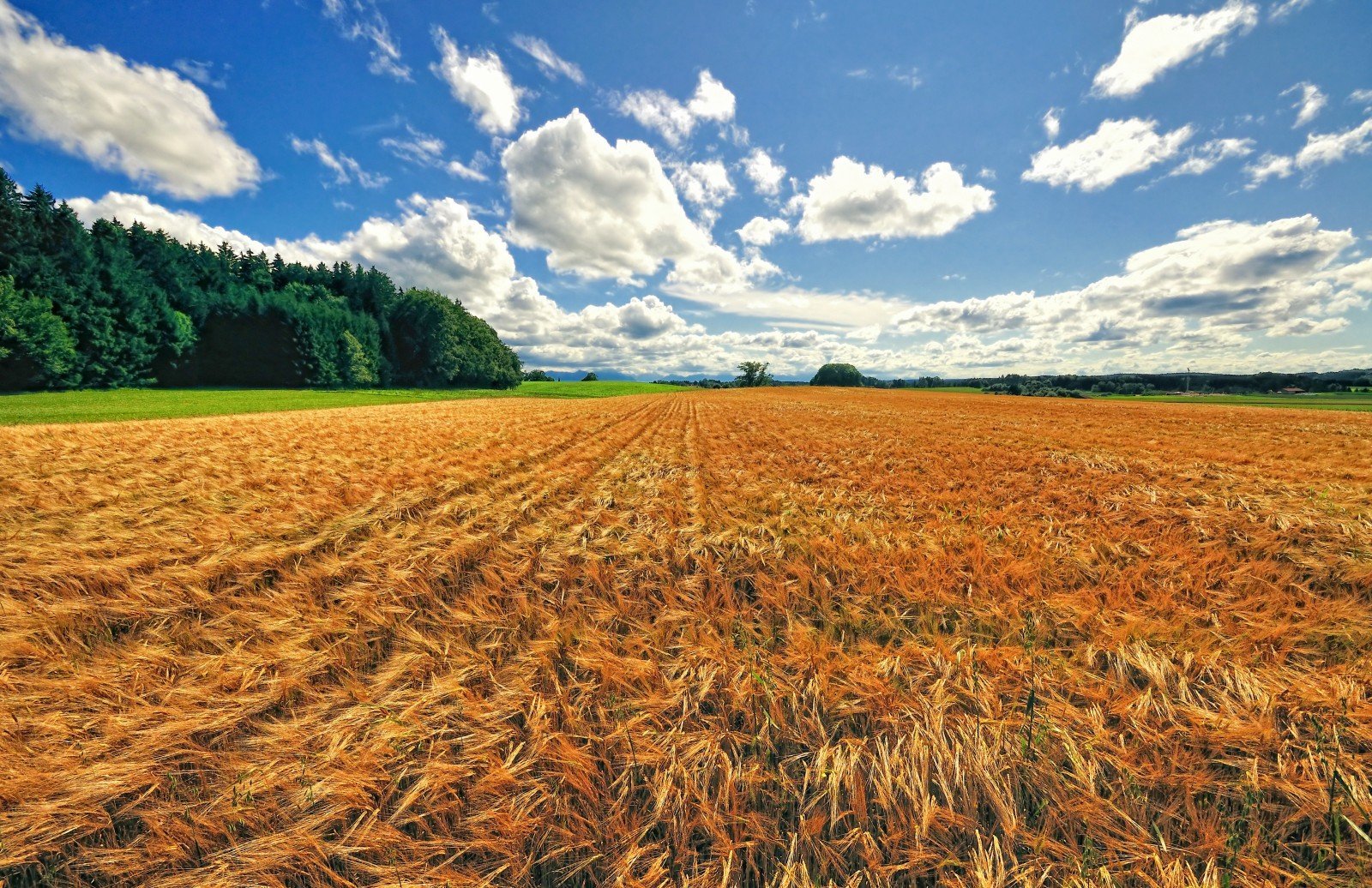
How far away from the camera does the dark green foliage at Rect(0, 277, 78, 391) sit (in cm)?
3070

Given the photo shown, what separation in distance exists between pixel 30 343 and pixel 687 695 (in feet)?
183

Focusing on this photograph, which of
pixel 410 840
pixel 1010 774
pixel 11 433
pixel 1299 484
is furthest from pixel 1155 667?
pixel 11 433

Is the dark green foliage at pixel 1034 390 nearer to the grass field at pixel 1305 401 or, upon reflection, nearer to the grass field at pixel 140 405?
the grass field at pixel 1305 401

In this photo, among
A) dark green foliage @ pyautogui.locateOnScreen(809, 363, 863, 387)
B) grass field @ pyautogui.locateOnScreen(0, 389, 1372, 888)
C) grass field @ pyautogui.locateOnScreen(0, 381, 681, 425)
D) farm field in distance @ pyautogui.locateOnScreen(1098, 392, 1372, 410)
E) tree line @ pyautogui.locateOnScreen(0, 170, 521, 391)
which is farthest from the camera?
dark green foliage @ pyautogui.locateOnScreen(809, 363, 863, 387)

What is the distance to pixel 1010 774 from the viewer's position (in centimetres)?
206

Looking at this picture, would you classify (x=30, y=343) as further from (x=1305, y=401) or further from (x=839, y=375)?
(x=839, y=375)

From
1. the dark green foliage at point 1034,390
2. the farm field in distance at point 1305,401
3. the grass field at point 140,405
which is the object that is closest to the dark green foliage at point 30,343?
the grass field at point 140,405

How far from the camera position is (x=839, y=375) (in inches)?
6358

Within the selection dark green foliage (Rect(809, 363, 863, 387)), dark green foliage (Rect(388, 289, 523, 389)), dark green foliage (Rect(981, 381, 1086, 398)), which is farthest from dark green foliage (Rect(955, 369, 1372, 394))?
dark green foliage (Rect(388, 289, 523, 389))

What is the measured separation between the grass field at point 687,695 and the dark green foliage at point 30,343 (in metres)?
46.1

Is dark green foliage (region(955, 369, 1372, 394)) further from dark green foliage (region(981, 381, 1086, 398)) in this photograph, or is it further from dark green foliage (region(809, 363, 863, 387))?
dark green foliage (region(809, 363, 863, 387))

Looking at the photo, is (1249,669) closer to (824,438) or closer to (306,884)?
(306,884)

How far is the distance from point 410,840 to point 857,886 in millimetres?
1788

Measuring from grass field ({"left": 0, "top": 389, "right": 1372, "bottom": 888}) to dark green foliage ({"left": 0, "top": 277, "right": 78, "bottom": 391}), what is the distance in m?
46.1
